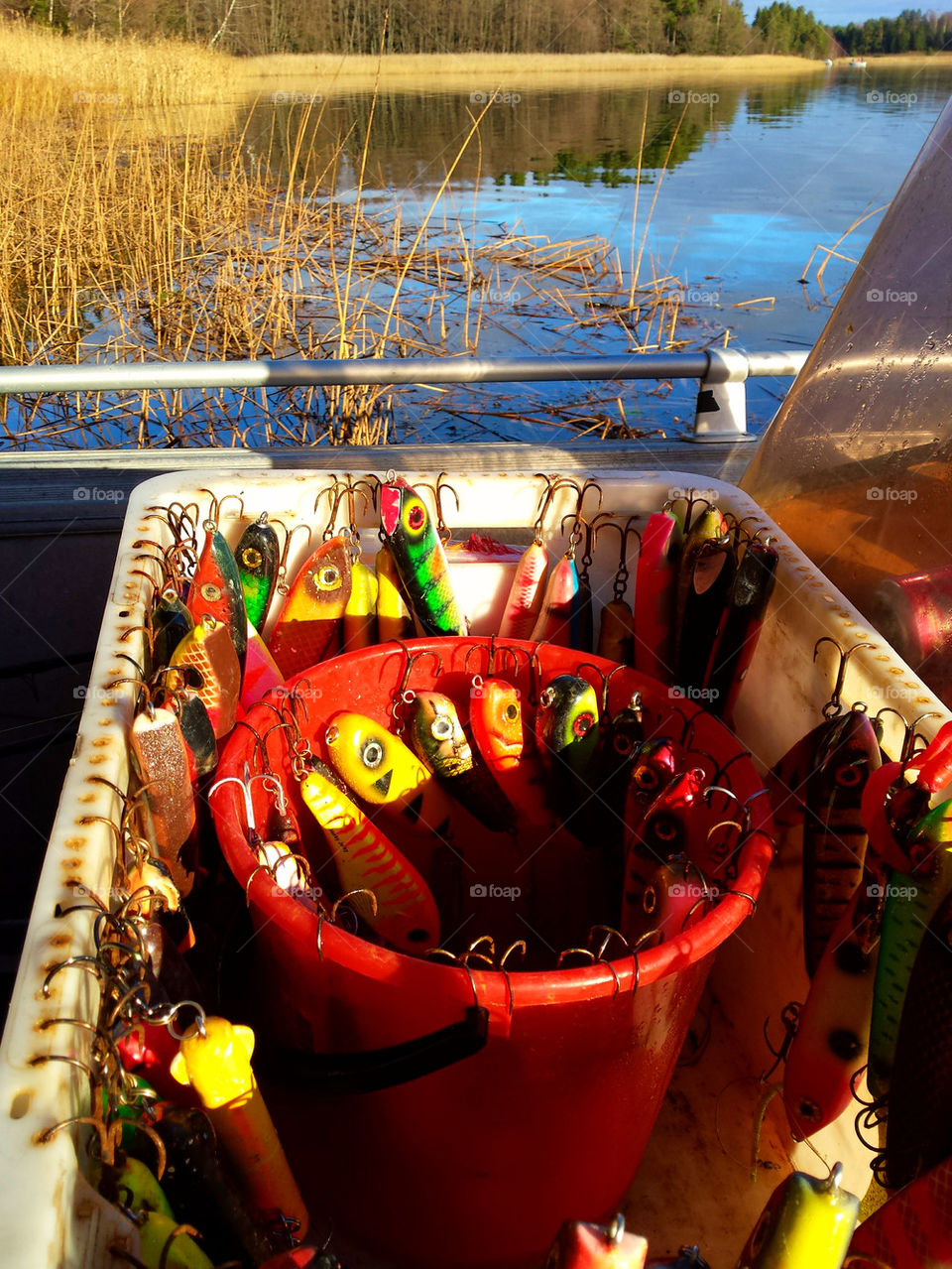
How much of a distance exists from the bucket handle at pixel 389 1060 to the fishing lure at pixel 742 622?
0.78 metres

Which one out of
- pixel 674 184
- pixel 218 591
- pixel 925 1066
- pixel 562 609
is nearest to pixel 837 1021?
pixel 925 1066

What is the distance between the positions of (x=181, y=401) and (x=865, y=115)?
1635 centimetres

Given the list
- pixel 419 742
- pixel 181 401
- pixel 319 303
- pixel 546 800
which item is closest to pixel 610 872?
pixel 546 800

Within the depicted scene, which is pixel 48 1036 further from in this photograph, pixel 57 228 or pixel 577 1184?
pixel 57 228

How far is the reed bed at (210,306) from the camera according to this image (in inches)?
165

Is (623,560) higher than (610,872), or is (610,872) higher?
(623,560)

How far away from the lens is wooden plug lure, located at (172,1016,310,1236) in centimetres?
76

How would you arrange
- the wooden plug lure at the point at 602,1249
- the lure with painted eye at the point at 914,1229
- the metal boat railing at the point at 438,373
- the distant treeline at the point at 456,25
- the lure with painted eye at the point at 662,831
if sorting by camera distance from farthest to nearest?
the distant treeline at the point at 456,25 < the metal boat railing at the point at 438,373 < the lure with painted eye at the point at 662,831 < the lure with painted eye at the point at 914,1229 < the wooden plug lure at the point at 602,1249

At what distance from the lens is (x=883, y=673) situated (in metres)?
1.10

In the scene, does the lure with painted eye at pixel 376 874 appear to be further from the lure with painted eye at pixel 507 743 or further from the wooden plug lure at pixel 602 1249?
the wooden plug lure at pixel 602 1249

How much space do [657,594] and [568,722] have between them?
0.37 metres

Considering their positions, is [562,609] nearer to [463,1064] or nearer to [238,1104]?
[463,1064]

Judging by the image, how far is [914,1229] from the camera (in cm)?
76

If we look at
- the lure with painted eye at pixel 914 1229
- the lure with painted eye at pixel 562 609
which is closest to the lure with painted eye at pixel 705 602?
the lure with painted eye at pixel 562 609
